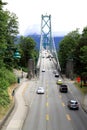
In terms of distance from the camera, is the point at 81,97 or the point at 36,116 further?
the point at 81,97

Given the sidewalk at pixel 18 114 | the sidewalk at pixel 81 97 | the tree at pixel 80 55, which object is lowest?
the sidewalk at pixel 81 97

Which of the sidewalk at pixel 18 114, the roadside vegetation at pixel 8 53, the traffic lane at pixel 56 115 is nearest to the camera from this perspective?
the sidewalk at pixel 18 114

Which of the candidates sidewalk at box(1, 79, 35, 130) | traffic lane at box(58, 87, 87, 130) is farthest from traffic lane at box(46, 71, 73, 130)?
sidewalk at box(1, 79, 35, 130)

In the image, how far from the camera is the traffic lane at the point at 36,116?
44.9 meters

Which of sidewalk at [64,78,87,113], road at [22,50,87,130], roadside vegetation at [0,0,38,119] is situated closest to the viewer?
road at [22,50,87,130]

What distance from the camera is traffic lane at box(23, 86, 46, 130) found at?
4489 cm

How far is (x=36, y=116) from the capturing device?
174 ft

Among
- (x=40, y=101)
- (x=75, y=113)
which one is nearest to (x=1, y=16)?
(x=75, y=113)

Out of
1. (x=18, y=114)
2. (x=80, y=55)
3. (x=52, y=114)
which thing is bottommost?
(x=52, y=114)

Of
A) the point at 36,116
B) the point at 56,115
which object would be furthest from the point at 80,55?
the point at 36,116

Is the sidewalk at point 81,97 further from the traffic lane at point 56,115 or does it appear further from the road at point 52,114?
the traffic lane at point 56,115

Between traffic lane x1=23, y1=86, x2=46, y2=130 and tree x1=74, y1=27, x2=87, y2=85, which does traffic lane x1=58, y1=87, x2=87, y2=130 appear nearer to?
traffic lane x1=23, y1=86, x2=46, y2=130

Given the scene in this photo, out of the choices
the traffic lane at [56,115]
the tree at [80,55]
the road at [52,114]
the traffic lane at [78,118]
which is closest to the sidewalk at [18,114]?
the road at [52,114]

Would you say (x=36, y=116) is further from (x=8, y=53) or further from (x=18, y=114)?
(x=8, y=53)
